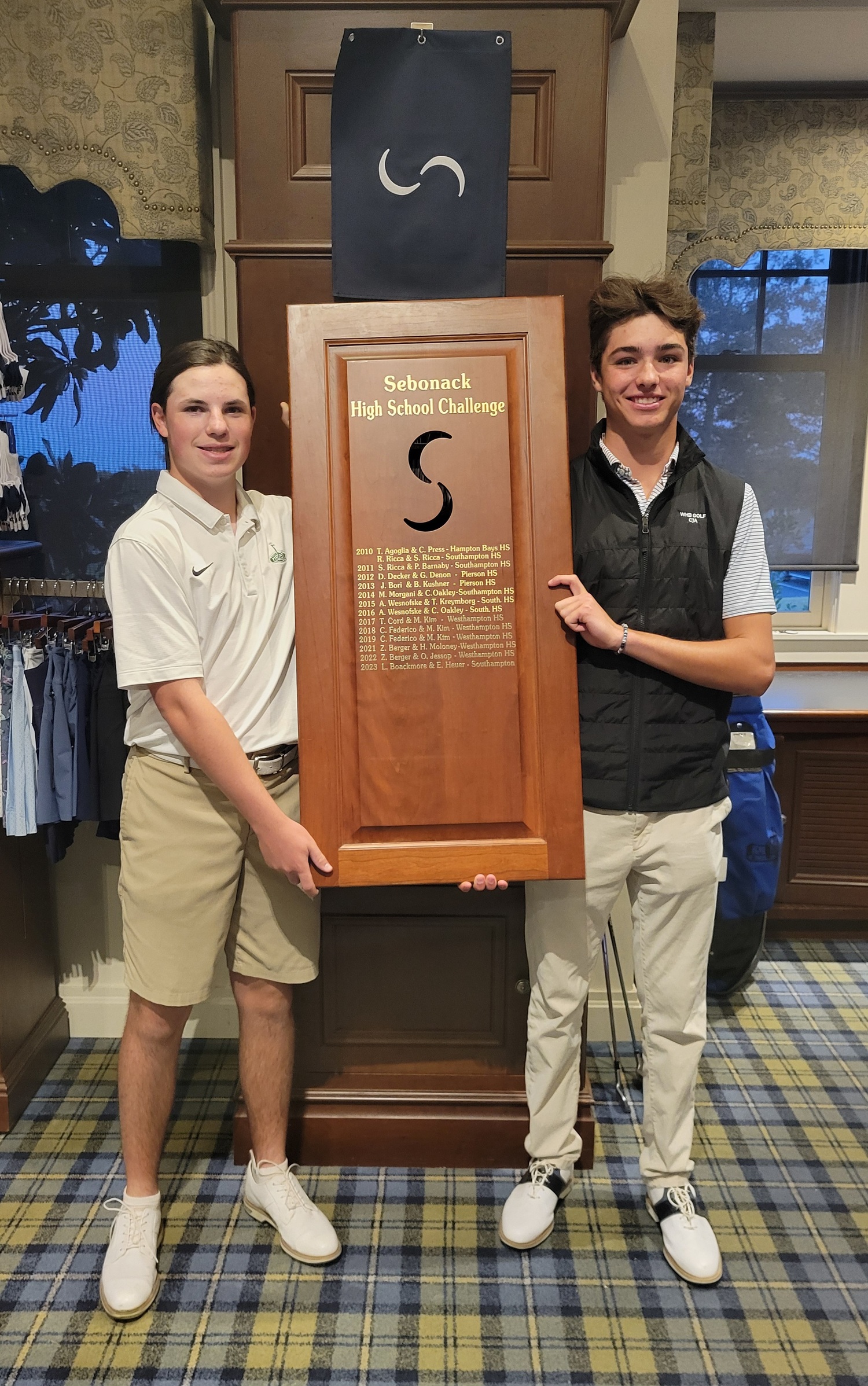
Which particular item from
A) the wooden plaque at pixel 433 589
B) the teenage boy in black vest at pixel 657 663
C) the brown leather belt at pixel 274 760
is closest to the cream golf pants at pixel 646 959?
the teenage boy in black vest at pixel 657 663

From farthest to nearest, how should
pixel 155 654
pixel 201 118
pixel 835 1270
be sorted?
pixel 201 118
pixel 835 1270
pixel 155 654

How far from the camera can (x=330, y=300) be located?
204 centimetres

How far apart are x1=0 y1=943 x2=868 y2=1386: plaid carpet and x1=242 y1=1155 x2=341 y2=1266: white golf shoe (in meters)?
0.03

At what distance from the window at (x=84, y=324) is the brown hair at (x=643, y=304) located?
117 centimetres

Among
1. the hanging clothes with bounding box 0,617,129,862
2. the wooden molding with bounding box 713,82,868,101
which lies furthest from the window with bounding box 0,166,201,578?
the wooden molding with bounding box 713,82,868,101

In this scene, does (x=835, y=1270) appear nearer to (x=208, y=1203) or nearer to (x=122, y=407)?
(x=208, y=1203)

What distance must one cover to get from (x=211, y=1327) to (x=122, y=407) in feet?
6.88

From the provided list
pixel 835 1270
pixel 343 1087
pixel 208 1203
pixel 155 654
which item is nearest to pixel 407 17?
pixel 155 654

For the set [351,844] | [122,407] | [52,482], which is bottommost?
[351,844]

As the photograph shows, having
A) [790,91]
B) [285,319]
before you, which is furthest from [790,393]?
[285,319]

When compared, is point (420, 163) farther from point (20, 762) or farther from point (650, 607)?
point (20, 762)

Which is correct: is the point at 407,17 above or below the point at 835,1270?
above

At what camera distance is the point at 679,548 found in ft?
6.17

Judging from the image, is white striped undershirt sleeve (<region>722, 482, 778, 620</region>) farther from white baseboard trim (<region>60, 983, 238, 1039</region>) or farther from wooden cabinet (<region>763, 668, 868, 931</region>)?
white baseboard trim (<region>60, 983, 238, 1039</region>)
